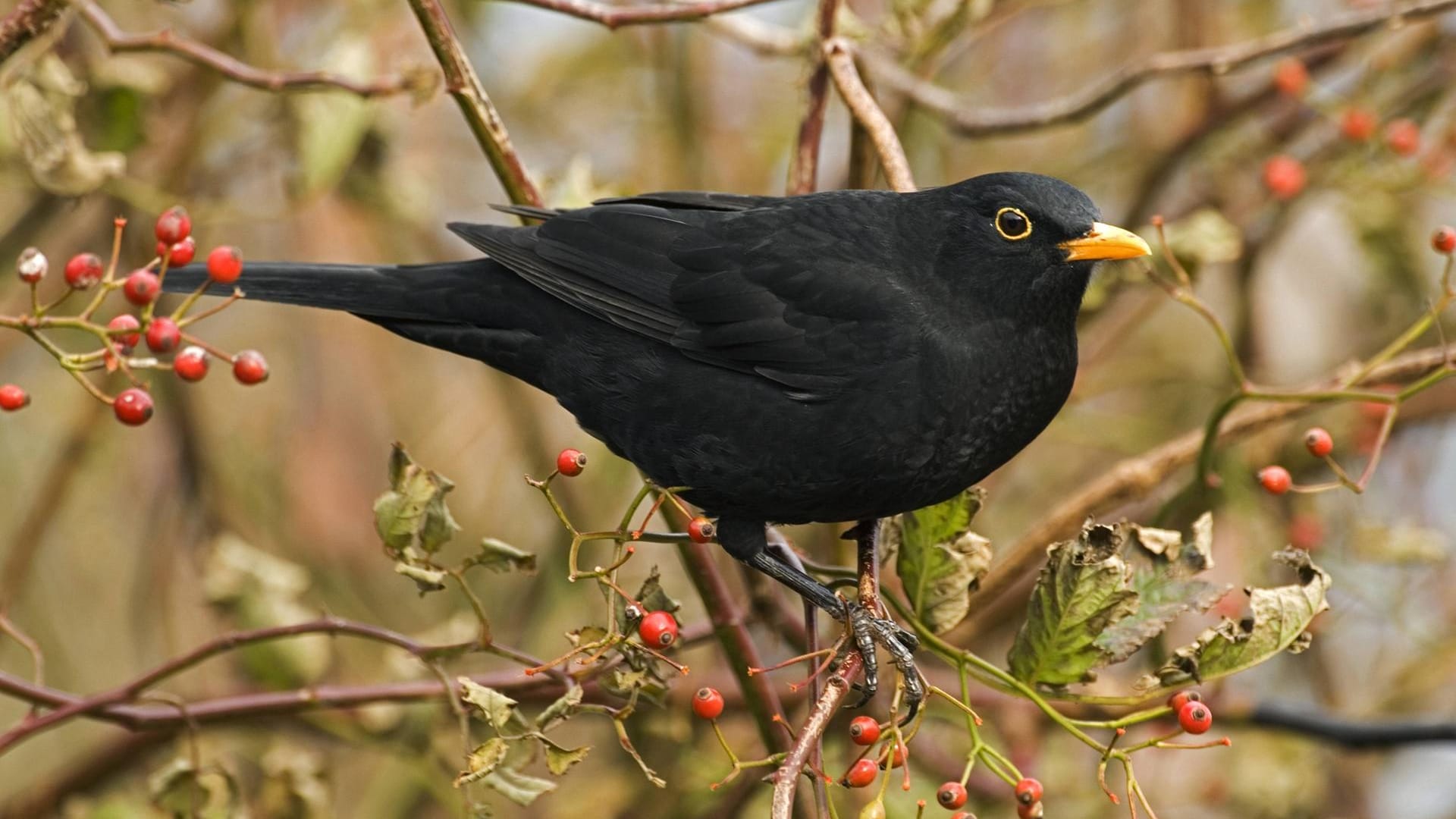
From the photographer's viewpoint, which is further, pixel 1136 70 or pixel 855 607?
pixel 1136 70

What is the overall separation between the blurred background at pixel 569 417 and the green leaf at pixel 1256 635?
2.72ft

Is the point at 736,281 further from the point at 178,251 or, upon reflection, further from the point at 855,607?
the point at 178,251

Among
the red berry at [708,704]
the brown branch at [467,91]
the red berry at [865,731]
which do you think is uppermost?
the brown branch at [467,91]

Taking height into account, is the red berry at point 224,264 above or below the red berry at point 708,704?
above

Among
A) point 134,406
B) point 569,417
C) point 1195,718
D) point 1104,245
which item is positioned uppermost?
point 569,417

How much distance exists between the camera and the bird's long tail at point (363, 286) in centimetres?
334

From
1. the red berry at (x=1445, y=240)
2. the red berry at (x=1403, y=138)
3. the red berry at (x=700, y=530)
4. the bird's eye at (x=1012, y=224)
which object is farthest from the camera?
the red berry at (x=1403, y=138)

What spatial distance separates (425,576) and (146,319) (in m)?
0.61

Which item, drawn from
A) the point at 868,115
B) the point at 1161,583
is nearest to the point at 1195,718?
the point at 1161,583

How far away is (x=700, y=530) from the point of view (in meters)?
2.60

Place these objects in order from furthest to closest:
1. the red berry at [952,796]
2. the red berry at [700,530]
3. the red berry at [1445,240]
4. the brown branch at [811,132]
→ 1. the brown branch at [811,132]
2. the red berry at [1445,240]
3. the red berry at [700,530]
4. the red berry at [952,796]

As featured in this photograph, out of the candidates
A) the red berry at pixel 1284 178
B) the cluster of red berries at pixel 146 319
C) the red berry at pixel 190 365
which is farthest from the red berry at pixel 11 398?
the red berry at pixel 1284 178

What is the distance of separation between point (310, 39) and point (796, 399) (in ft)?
9.38

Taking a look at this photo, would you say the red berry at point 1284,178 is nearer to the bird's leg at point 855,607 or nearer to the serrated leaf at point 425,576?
the bird's leg at point 855,607
